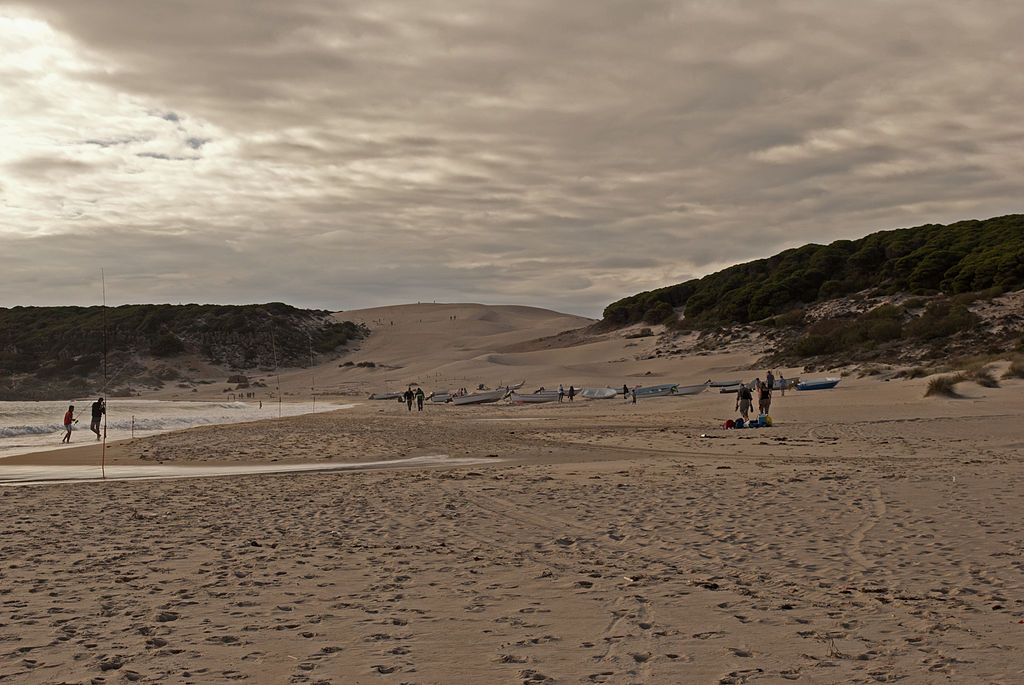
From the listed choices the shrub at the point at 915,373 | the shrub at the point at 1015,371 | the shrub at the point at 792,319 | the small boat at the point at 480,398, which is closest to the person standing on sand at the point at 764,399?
the shrub at the point at 1015,371

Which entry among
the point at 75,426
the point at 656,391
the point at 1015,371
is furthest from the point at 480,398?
the point at 1015,371

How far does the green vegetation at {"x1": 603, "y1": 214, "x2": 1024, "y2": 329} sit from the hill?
4434 centimetres

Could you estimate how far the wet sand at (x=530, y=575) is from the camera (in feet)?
16.7

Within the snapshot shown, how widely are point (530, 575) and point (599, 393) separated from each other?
123 feet

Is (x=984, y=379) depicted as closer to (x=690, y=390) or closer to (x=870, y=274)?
(x=690, y=390)

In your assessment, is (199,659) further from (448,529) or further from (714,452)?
(714,452)

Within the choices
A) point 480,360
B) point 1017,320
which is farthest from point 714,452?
point 480,360

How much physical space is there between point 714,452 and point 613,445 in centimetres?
305

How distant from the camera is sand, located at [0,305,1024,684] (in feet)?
16.7

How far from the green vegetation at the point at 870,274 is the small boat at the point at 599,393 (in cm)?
1544

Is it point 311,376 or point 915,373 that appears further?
point 311,376

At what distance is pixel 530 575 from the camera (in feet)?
24.1

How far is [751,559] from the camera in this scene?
776 centimetres

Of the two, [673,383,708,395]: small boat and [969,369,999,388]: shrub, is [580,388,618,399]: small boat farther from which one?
[969,369,999,388]: shrub
